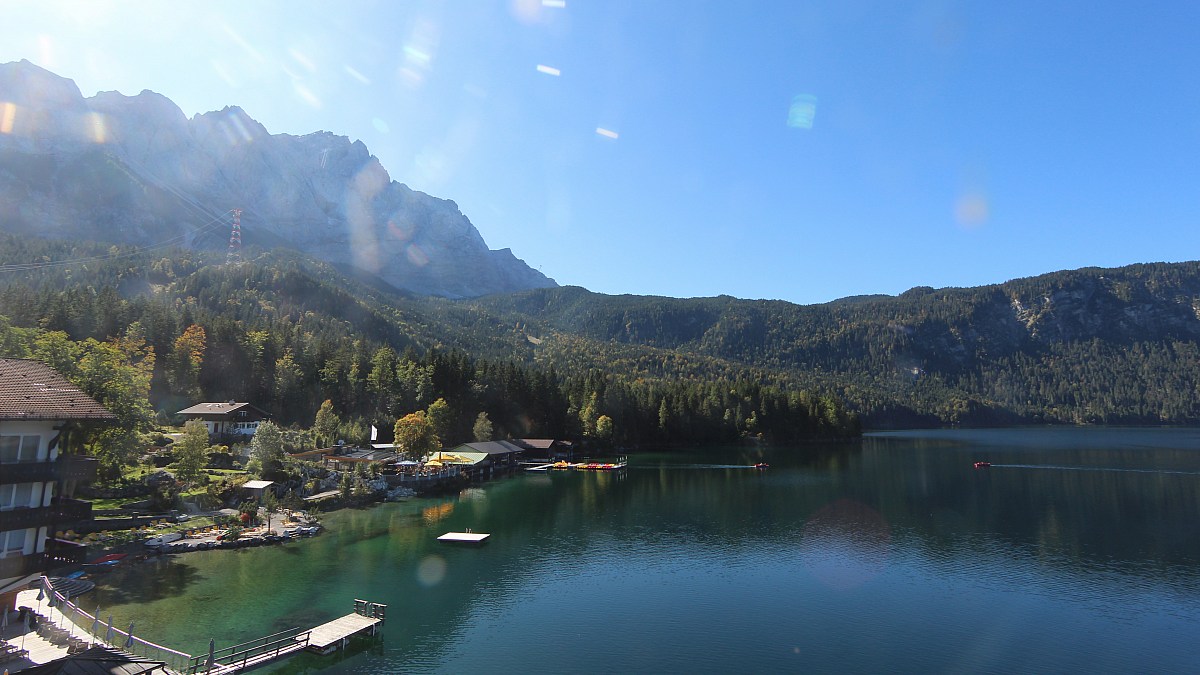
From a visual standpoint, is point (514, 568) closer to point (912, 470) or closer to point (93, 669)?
point (93, 669)

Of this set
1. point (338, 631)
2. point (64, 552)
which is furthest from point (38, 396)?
point (338, 631)

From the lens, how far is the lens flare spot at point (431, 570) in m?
42.4

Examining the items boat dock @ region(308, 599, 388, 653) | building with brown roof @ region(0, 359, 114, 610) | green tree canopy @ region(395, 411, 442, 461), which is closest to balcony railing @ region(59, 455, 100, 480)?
building with brown roof @ region(0, 359, 114, 610)

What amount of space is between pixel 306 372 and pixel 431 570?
87094 mm

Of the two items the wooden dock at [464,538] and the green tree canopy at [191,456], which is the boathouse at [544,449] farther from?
the green tree canopy at [191,456]

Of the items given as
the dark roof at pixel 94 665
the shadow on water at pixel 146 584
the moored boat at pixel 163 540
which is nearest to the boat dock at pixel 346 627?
the dark roof at pixel 94 665

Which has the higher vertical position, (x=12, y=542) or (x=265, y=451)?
(x=265, y=451)

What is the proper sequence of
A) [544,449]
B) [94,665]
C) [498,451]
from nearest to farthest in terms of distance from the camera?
[94,665], [498,451], [544,449]

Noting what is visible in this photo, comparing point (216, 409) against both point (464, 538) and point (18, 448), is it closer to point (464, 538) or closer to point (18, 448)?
point (464, 538)

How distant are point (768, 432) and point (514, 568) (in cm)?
14168

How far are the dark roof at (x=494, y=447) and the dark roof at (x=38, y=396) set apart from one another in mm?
80436

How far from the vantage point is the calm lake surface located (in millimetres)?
31078

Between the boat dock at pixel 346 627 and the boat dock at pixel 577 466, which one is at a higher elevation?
the boat dock at pixel 346 627

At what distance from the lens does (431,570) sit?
44.9 metres
